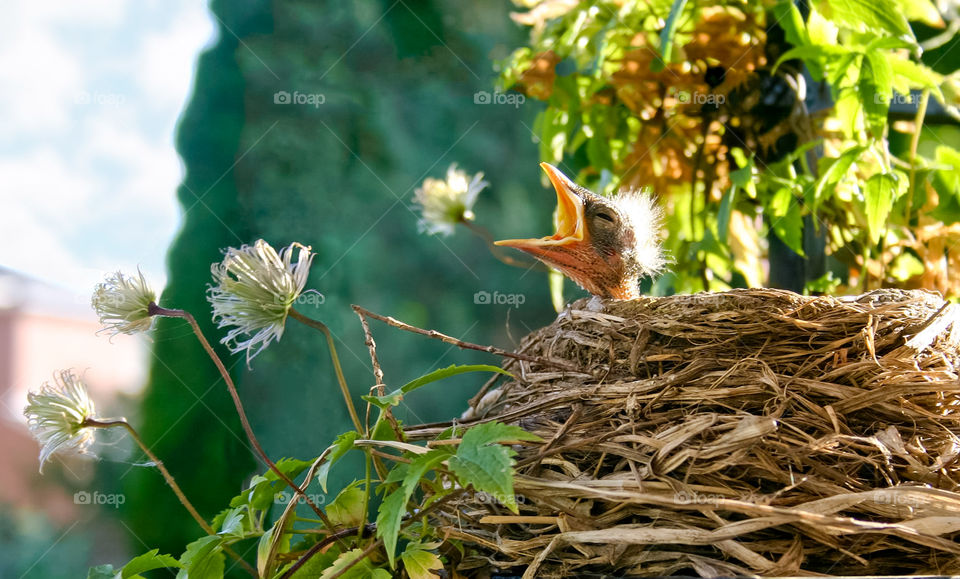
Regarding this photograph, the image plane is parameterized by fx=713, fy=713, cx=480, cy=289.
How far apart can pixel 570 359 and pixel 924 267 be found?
590mm

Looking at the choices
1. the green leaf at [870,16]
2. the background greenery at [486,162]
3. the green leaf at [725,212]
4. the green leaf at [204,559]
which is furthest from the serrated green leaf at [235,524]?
the green leaf at [870,16]

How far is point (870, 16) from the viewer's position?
0.73 meters

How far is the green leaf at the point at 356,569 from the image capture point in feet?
1.52

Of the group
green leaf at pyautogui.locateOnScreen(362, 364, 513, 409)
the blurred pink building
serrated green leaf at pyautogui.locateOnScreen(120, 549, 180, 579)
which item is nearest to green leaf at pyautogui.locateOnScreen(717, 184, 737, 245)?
green leaf at pyautogui.locateOnScreen(362, 364, 513, 409)

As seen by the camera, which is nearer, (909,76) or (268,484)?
(268,484)

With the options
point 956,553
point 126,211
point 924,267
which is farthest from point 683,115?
point 126,211

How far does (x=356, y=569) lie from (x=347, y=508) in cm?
6

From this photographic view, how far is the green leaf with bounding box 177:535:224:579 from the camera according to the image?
1.66 ft

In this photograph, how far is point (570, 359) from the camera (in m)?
0.62

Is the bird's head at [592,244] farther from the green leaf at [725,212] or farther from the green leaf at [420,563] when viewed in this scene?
the green leaf at [420,563]

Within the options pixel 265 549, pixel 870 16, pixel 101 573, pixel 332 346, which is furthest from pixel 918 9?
pixel 101 573

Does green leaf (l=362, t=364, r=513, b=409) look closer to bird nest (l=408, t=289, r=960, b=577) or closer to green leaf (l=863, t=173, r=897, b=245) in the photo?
bird nest (l=408, t=289, r=960, b=577)

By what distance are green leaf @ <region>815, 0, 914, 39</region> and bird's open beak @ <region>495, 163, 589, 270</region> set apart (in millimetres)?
336

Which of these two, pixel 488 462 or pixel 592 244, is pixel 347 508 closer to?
pixel 488 462
